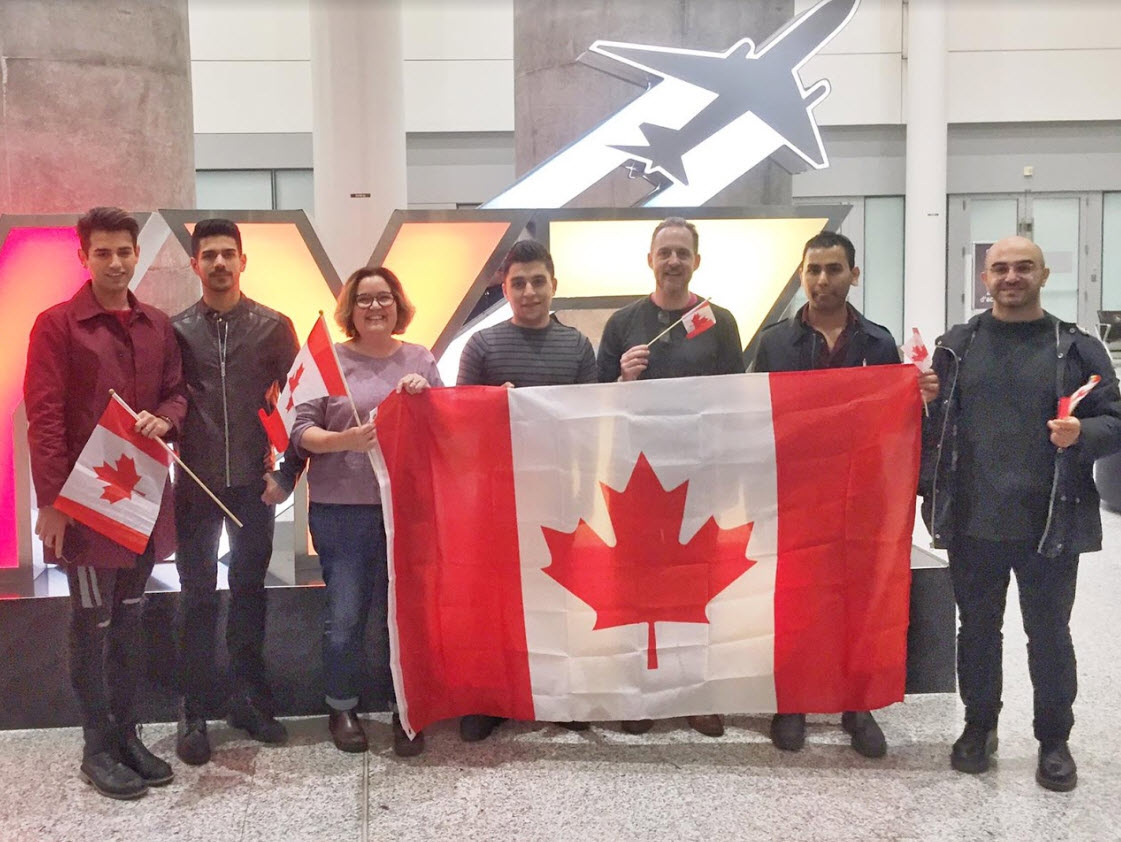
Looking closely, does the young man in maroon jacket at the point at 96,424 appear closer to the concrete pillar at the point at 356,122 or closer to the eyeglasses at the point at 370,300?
the eyeglasses at the point at 370,300

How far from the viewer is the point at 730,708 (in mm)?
3043

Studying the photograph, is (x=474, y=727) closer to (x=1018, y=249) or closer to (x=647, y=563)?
(x=647, y=563)

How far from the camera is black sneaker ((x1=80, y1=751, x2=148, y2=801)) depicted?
279cm

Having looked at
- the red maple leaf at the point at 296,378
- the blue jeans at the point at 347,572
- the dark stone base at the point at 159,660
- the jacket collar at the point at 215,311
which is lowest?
the dark stone base at the point at 159,660

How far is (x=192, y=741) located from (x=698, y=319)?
80.9 inches

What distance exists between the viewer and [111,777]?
9.20 ft

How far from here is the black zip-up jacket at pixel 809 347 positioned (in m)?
3.03

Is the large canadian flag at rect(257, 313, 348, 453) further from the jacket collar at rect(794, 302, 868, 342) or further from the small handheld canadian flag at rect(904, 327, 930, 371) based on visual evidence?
the small handheld canadian flag at rect(904, 327, 930, 371)

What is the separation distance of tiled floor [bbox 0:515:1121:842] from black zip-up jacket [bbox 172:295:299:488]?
0.92 m

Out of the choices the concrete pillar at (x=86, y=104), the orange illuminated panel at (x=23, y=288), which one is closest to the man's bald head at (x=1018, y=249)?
the orange illuminated panel at (x=23, y=288)

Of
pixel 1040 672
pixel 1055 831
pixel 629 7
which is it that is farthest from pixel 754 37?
pixel 1055 831

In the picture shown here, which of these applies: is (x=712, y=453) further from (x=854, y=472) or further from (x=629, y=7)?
(x=629, y=7)

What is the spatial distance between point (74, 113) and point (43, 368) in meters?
3.53

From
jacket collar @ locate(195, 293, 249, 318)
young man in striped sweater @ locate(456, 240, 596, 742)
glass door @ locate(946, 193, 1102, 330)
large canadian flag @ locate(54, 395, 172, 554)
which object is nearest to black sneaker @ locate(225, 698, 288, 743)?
young man in striped sweater @ locate(456, 240, 596, 742)
